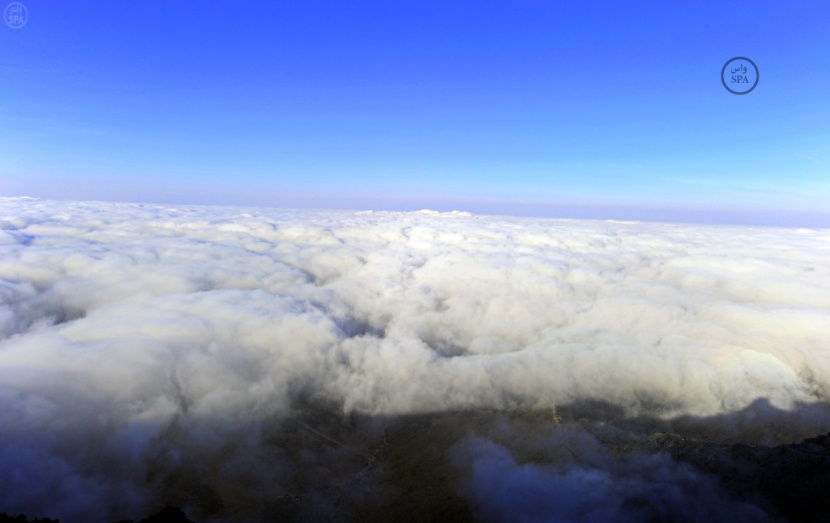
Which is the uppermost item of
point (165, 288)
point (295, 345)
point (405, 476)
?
point (165, 288)

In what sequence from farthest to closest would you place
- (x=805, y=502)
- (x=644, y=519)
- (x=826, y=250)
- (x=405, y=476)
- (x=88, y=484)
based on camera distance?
(x=826, y=250) → (x=405, y=476) → (x=88, y=484) → (x=644, y=519) → (x=805, y=502)

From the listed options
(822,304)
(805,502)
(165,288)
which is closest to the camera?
(805,502)

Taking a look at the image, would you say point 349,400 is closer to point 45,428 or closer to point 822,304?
point 45,428

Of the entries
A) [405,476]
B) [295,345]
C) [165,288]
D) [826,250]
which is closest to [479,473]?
[405,476]

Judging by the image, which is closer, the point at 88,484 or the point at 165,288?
the point at 88,484

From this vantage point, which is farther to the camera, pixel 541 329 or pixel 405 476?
pixel 541 329

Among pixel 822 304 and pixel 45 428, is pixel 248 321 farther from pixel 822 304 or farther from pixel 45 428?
pixel 822 304

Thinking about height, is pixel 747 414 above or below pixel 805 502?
below

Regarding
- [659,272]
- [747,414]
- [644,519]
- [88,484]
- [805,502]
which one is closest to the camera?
[805,502]

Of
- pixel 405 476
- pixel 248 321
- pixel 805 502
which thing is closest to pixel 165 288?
pixel 248 321
